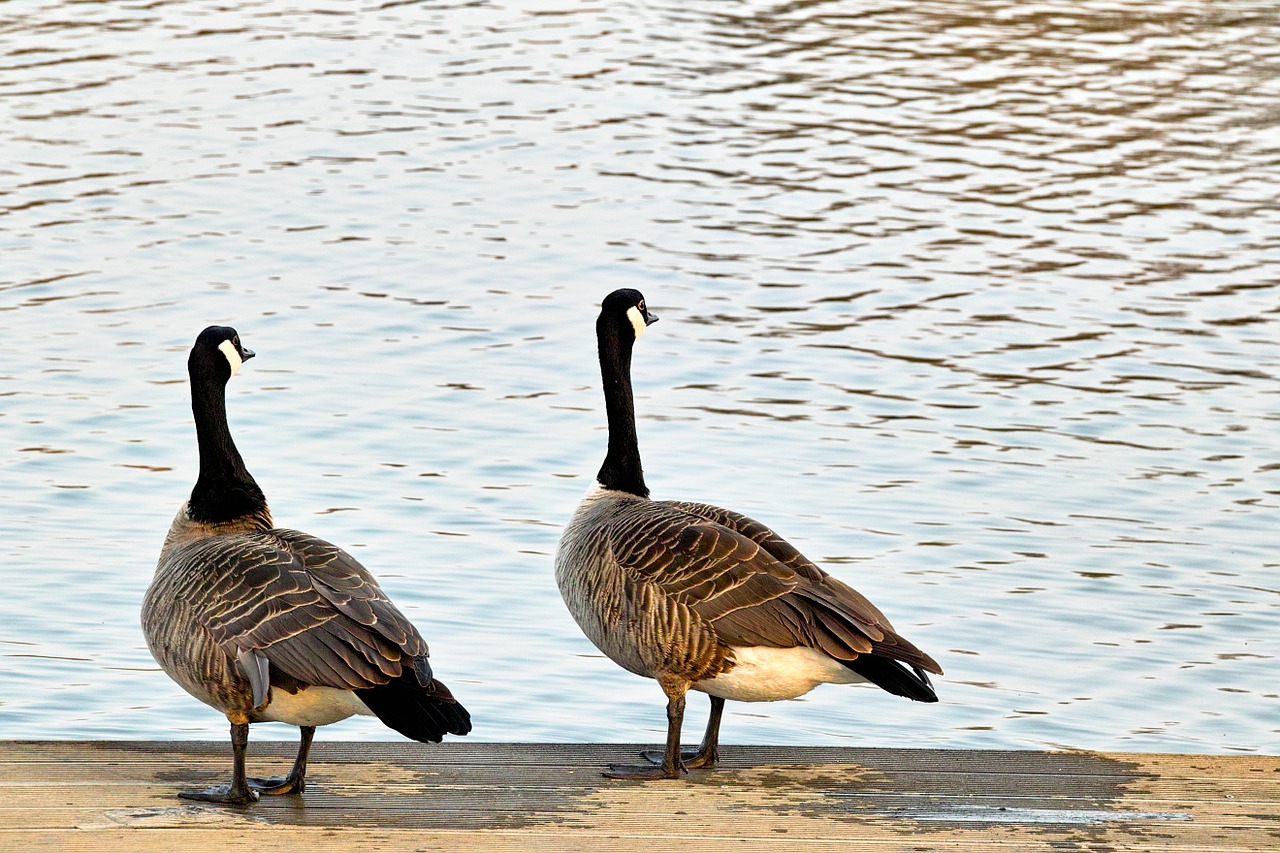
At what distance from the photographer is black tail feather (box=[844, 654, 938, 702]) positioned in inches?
233

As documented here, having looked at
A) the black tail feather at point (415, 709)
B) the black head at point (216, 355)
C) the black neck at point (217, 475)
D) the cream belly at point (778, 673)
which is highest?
the black head at point (216, 355)

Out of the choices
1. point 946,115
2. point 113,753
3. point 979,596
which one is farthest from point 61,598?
point 946,115

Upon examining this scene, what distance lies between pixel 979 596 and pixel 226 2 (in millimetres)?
19368

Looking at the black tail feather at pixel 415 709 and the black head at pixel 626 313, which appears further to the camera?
the black head at pixel 626 313

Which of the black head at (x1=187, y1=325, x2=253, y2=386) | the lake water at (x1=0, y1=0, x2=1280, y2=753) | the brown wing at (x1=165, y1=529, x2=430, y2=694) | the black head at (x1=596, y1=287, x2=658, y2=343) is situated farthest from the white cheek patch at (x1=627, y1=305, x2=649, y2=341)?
the lake water at (x1=0, y1=0, x2=1280, y2=753)

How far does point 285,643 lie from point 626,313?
2286mm

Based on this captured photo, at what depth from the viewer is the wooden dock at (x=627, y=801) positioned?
546 centimetres

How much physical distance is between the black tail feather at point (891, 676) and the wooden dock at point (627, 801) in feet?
1.20

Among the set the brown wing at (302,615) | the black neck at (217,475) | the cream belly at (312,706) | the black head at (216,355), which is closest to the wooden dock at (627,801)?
the cream belly at (312,706)

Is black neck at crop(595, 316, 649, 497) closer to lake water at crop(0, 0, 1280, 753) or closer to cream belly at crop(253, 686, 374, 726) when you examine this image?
lake water at crop(0, 0, 1280, 753)

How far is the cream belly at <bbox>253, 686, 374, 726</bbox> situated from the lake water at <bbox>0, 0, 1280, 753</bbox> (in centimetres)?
254

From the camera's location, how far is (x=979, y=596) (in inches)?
392

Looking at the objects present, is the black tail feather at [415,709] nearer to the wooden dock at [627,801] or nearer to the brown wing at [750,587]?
the wooden dock at [627,801]

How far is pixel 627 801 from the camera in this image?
5922mm
